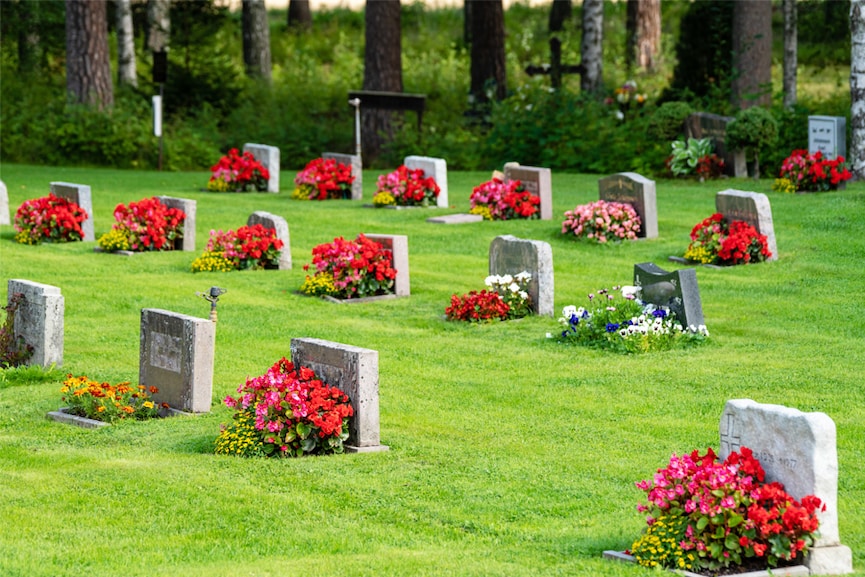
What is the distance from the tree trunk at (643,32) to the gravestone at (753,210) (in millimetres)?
25195

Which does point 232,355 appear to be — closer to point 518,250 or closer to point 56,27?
point 518,250

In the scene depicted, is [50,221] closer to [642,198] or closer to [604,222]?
[604,222]

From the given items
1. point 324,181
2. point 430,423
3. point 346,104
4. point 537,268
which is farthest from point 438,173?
point 346,104

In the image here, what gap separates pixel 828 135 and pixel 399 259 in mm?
11004

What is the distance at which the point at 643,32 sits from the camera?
44.0 metres

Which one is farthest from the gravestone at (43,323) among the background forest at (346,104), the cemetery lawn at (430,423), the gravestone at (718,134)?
the background forest at (346,104)

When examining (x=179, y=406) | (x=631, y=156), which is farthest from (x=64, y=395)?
(x=631, y=156)

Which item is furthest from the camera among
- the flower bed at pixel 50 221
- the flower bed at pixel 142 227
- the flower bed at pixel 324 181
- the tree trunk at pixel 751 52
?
the tree trunk at pixel 751 52

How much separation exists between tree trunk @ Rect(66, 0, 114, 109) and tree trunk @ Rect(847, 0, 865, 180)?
18461 millimetres

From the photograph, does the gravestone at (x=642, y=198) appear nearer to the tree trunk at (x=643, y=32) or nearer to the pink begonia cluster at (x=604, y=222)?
the pink begonia cluster at (x=604, y=222)

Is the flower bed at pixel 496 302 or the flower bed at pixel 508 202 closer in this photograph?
the flower bed at pixel 496 302

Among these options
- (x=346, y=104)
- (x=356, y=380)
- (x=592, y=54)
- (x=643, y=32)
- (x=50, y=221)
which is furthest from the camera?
(x=643, y=32)

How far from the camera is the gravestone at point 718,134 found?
1085 inches

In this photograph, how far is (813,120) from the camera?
25656mm
